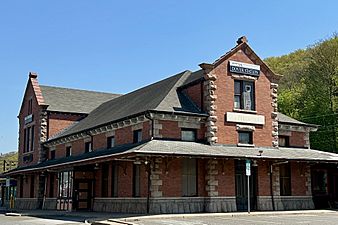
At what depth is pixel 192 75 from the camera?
2952cm

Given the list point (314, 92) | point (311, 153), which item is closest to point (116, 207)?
point (311, 153)

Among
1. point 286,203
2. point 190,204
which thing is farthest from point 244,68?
point 190,204

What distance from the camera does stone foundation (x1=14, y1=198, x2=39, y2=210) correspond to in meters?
36.6

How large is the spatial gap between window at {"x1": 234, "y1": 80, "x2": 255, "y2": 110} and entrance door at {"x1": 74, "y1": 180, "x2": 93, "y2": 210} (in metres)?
10.2

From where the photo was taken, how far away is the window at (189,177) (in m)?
24.0

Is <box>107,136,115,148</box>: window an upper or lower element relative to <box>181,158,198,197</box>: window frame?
upper

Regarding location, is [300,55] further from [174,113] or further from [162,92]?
[174,113]

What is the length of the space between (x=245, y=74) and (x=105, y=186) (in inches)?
405

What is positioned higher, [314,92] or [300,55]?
[300,55]

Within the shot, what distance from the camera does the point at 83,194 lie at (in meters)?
29.1

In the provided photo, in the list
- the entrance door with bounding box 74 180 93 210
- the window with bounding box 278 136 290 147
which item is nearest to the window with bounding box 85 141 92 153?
the entrance door with bounding box 74 180 93 210

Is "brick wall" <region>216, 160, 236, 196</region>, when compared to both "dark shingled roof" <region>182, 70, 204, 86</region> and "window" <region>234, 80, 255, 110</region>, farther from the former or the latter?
"dark shingled roof" <region>182, 70, 204, 86</region>

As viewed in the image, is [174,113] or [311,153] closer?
[174,113]

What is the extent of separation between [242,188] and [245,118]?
3843 millimetres
